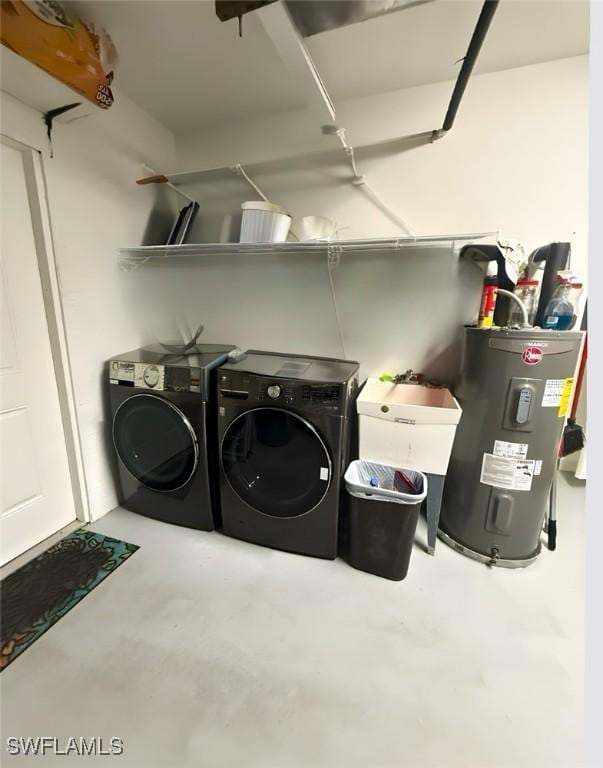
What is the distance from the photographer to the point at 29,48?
3.63 ft

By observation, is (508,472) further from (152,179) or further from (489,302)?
(152,179)

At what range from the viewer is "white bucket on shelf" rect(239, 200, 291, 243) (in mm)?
1764

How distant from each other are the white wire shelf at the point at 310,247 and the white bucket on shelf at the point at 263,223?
5cm

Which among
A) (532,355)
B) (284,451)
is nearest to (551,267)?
(532,355)

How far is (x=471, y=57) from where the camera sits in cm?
121

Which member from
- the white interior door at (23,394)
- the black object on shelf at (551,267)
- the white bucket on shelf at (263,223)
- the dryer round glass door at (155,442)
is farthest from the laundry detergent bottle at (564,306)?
the white interior door at (23,394)

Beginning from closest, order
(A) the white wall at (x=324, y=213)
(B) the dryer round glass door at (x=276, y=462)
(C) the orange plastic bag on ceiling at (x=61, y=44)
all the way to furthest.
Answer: (C) the orange plastic bag on ceiling at (x=61, y=44) → (B) the dryer round glass door at (x=276, y=462) → (A) the white wall at (x=324, y=213)

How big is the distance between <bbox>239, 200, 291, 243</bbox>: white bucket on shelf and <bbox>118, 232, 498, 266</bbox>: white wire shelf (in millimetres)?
52

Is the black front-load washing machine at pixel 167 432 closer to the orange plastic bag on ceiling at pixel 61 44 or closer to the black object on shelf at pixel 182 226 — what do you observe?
the black object on shelf at pixel 182 226

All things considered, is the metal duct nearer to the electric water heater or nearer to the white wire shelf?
the white wire shelf

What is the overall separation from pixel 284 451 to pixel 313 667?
83cm

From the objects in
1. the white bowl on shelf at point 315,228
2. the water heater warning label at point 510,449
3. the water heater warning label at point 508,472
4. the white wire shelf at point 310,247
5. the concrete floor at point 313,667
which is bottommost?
the concrete floor at point 313,667

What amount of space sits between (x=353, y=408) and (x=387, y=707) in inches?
46.0

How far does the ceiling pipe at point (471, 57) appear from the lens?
1.00m
